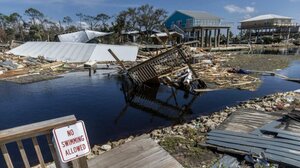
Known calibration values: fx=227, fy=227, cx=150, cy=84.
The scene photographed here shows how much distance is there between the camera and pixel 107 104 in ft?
37.8

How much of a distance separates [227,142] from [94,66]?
1781cm

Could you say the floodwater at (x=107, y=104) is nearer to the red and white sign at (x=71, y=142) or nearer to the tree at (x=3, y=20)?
the red and white sign at (x=71, y=142)

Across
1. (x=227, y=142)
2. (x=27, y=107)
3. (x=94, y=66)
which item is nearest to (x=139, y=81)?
(x=27, y=107)

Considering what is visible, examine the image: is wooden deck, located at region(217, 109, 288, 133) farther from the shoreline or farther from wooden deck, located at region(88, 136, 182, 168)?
wooden deck, located at region(88, 136, 182, 168)

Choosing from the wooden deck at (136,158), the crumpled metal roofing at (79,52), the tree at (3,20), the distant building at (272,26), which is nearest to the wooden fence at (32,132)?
the wooden deck at (136,158)

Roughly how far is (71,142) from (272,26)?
224 feet

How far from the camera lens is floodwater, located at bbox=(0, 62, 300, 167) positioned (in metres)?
8.79

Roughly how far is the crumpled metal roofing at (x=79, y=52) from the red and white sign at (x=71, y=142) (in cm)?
2275

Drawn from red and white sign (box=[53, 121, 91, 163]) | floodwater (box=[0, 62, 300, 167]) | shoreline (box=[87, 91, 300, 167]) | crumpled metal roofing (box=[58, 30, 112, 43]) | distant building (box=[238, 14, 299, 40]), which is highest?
distant building (box=[238, 14, 299, 40])

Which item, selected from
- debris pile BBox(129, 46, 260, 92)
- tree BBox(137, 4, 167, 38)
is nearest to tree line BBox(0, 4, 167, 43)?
tree BBox(137, 4, 167, 38)

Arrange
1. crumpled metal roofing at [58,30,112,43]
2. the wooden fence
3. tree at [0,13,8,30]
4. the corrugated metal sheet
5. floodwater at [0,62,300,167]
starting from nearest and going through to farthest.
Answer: the wooden fence
floodwater at [0,62,300,167]
the corrugated metal sheet
crumpled metal roofing at [58,30,112,43]
tree at [0,13,8,30]

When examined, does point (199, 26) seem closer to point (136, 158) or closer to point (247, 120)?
point (247, 120)

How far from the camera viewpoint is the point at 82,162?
2521 millimetres

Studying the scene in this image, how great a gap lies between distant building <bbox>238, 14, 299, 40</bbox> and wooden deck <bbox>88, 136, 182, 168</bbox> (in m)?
63.5
